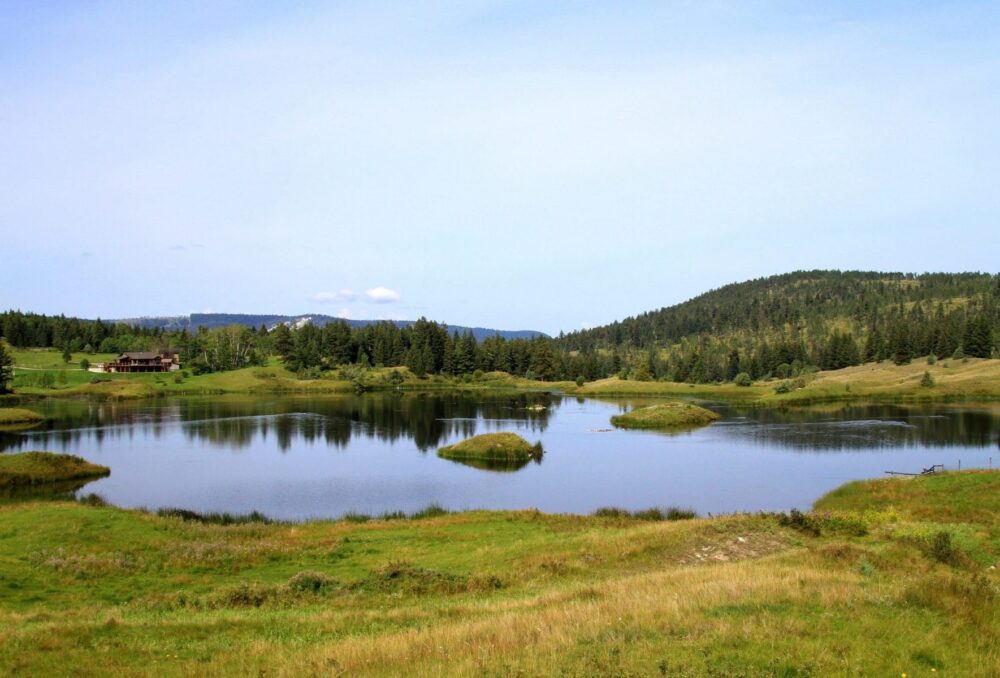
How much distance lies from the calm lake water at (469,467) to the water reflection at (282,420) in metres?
0.41

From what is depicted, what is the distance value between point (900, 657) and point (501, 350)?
186 m

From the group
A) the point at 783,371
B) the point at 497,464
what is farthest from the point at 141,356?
the point at 783,371

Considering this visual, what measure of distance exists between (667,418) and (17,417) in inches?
3526

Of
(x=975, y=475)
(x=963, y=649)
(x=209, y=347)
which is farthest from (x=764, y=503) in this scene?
(x=209, y=347)

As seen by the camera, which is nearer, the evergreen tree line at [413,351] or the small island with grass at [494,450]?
the small island with grass at [494,450]

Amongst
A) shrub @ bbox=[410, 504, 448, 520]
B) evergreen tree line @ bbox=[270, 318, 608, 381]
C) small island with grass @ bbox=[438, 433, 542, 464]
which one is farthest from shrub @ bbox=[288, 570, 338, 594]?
evergreen tree line @ bbox=[270, 318, 608, 381]

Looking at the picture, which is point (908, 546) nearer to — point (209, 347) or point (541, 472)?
point (541, 472)

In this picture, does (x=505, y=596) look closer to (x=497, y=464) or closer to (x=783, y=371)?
(x=497, y=464)

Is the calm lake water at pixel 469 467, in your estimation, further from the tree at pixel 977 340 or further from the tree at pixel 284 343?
the tree at pixel 284 343

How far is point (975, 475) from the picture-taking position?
40.9 meters

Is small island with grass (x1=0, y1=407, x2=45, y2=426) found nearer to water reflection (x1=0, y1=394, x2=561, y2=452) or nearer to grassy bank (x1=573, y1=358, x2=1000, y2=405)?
water reflection (x1=0, y1=394, x2=561, y2=452)

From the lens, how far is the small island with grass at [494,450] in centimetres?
6975

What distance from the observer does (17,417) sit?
97625mm

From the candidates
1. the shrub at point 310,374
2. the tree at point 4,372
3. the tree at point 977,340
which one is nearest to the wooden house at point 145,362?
the shrub at point 310,374
